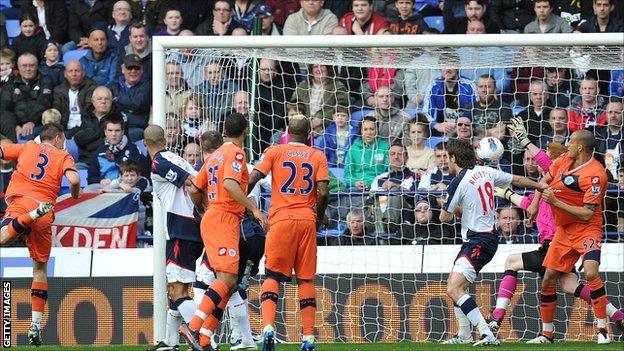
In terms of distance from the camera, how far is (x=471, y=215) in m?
12.1

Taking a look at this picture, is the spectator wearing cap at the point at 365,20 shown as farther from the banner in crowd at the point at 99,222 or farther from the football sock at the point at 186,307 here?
the football sock at the point at 186,307

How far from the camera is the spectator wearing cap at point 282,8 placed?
59.9 feet

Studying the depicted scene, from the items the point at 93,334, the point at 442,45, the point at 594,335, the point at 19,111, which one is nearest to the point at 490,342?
the point at 594,335

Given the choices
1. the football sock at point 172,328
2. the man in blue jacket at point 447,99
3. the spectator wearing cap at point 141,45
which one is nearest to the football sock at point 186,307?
the football sock at point 172,328

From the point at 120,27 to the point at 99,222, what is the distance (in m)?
4.33

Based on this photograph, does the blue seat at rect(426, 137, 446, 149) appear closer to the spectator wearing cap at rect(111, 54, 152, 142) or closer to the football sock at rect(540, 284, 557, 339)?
the football sock at rect(540, 284, 557, 339)

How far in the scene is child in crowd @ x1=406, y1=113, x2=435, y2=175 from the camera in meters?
14.9

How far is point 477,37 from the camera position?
42.8ft

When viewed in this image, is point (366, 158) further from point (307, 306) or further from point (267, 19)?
point (307, 306)

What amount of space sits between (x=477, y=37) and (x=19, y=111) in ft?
23.8

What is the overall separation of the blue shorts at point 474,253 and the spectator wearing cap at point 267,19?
6384mm

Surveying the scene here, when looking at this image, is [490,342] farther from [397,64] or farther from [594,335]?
[397,64]

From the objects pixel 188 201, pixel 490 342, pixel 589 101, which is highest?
pixel 589 101

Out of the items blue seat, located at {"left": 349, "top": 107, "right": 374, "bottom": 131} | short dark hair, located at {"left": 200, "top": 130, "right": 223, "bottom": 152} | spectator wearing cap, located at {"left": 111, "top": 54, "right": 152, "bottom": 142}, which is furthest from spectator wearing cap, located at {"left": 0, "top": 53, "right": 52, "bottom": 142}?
short dark hair, located at {"left": 200, "top": 130, "right": 223, "bottom": 152}
